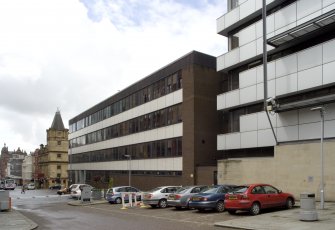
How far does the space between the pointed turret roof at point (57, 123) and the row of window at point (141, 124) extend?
171ft

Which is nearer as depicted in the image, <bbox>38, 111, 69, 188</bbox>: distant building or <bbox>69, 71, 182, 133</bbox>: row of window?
<bbox>69, 71, 182, 133</bbox>: row of window

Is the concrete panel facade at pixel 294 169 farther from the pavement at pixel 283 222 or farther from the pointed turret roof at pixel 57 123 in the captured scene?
the pointed turret roof at pixel 57 123

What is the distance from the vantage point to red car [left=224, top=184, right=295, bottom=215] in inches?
828

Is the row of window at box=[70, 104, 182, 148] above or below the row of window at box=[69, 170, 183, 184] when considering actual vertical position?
above

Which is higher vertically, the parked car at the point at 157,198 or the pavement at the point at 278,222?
the pavement at the point at 278,222

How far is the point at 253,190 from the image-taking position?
21.4 meters

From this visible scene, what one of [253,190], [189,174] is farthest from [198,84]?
[253,190]

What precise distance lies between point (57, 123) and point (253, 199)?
115656 mm

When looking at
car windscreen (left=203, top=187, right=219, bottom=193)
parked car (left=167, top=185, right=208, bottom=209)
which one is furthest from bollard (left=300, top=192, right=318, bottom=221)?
parked car (left=167, top=185, right=208, bottom=209)

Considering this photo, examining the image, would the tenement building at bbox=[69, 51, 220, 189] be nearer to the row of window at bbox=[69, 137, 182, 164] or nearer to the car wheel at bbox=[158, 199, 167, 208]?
the row of window at bbox=[69, 137, 182, 164]

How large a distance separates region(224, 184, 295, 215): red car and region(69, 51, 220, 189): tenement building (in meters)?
15.6

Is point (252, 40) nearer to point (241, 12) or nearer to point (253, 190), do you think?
point (241, 12)

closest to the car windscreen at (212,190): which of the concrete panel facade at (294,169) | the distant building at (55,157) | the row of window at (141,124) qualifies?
the concrete panel facade at (294,169)

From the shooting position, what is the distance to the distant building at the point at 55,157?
122 metres
